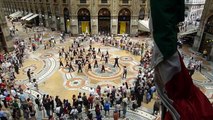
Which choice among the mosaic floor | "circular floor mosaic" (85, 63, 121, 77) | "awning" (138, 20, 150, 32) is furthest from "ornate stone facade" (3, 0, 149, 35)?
"circular floor mosaic" (85, 63, 121, 77)

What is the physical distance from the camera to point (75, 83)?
2027 cm

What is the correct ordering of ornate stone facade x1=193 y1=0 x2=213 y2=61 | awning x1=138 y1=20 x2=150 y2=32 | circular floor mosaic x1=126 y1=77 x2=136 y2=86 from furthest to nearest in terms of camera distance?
awning x1=138 y1=20 x2=150 y2=32 → ornate stone facade x1=193 y1=0 x2=213 y2=61 → circular floor mosaic x1=126 y1=77 x2=136 y2=86

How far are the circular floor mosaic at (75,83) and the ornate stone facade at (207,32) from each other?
1803cm

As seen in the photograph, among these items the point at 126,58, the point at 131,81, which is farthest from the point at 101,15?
the point at 131,81

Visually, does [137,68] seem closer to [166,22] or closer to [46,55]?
[46,55]

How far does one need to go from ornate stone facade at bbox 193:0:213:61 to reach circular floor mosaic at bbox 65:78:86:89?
1803 cm

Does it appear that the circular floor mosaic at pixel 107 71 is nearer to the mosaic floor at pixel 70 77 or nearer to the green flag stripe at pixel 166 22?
the mosaic floor at pixel 70 77

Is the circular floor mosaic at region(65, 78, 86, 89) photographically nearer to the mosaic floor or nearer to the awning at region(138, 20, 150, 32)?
the mosaic floor

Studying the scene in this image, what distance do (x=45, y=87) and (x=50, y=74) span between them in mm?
3065

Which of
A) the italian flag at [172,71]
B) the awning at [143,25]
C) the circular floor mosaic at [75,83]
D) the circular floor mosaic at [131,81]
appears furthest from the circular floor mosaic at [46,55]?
the italian flag at [172,71]

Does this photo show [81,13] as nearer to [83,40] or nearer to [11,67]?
[83,40]

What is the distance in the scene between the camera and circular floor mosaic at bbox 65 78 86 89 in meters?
19.6

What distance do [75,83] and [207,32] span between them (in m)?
20.8

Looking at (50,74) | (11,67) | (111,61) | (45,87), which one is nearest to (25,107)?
(45,87)
